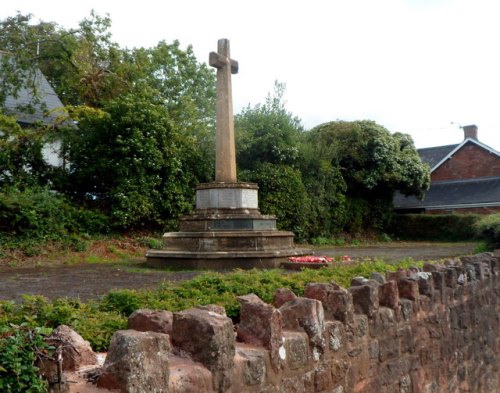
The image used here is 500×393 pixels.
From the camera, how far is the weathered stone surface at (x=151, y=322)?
9.04 ft

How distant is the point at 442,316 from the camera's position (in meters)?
5.93

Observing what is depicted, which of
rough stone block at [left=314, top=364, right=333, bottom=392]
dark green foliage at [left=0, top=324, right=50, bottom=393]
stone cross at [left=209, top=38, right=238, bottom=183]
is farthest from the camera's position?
stone cross at [left=209, top=38, right=238, bottom=183]

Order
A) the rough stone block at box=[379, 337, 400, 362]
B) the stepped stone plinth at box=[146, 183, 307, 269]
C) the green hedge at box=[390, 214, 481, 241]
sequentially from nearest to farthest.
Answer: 1. the rough stone block at box=[379, 337, 400, 362]
2. the stepped stone plinth at box=[146, 183, 307, 269]
3. the green hedge at box=[390, 214, 481, 241]

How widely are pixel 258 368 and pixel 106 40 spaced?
22.6 meters

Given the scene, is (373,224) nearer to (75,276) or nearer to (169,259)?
(169,259)

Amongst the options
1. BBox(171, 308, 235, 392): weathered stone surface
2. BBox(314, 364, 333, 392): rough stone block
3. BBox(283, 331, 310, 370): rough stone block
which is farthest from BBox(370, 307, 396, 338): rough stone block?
BBox(171, 308, 235, 392): weathered stone surface

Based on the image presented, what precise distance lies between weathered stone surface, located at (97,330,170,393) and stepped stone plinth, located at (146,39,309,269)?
886 centimetres

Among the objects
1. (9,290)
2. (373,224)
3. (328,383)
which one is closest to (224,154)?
(9,290)

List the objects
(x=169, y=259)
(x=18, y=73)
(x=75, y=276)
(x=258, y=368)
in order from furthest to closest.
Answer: (x=18, y=73)
(x=169, y=259)
(x=75, y=276)
(x=258, y=368)

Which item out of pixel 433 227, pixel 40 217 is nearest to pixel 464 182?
pixel 433 227

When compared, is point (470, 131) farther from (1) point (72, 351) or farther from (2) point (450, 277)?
(1) point (72, 351)

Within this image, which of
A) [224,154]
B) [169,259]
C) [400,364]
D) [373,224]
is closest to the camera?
[400,364]

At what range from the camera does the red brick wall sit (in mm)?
36656

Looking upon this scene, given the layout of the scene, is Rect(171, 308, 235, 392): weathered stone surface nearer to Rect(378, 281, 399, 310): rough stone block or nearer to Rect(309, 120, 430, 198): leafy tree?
A: Rect(378, 281, 399, 310): rough stone block
